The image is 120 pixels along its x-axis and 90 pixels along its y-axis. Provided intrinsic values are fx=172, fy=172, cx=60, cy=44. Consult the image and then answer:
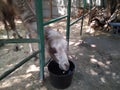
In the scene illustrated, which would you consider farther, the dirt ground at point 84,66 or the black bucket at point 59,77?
the dirt ground at point 84,66

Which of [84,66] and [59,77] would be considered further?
[84,66]

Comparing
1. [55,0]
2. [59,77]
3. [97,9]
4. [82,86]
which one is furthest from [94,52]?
[55,0]

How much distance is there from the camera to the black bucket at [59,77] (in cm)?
228

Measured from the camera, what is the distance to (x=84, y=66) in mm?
2971

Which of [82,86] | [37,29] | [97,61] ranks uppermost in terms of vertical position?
[37,29]

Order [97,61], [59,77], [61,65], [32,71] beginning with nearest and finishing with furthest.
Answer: [61,65], [59,77], [32,71], [97,61]

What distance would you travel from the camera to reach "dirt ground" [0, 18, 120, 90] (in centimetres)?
250

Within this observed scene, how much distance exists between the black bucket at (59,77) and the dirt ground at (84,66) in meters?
0.11

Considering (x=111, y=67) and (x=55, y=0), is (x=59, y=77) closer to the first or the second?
(x=111, y=67)

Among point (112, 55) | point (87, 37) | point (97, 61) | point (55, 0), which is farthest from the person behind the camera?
point (55, 0)

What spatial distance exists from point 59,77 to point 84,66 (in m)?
0.83

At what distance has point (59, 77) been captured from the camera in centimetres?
Answer: 226

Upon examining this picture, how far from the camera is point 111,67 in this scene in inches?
117

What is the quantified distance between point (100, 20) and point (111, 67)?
206cm
